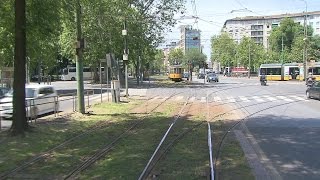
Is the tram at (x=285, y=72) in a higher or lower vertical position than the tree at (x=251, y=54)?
lower

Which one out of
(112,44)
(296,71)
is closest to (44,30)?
(112,44)

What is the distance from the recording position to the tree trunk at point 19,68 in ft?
49.7

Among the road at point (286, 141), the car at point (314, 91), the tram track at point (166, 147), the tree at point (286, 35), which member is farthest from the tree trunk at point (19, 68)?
the tree at point (286, 35)

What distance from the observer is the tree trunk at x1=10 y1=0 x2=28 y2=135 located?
49.7 ft

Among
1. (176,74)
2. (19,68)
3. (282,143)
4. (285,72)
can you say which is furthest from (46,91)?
(285,72)

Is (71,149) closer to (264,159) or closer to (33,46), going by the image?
(264,159)

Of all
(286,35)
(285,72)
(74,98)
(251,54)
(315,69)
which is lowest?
(74,98)

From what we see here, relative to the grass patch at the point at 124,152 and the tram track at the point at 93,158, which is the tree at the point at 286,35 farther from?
the tram track at the point at 93,158

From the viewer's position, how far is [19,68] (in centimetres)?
1515

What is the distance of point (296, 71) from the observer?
8394 centimetres

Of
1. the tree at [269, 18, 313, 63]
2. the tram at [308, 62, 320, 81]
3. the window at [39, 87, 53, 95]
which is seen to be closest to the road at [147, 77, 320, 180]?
the window at [39, 87, 53, 95]

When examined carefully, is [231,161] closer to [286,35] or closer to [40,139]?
[40,139]

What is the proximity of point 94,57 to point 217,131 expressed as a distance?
139 ft

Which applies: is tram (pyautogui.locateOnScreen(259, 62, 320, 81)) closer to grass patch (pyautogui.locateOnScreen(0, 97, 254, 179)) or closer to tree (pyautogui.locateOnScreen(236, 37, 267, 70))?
tree (pyautogui.locateOnScreen(236, 37, 267, 70))
